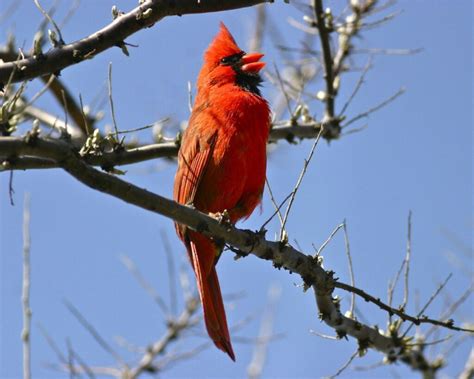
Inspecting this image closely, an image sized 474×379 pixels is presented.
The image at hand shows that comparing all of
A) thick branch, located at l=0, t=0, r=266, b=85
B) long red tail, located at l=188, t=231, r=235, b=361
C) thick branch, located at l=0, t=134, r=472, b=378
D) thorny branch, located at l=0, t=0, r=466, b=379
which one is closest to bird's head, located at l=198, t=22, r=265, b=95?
thorny branch, located at l=0, t=0, r=466, b=379

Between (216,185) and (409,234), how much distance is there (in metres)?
1.03

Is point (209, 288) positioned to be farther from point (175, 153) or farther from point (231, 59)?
point (231, 59)

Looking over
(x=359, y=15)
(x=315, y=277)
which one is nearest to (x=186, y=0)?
(x=315, y=277)

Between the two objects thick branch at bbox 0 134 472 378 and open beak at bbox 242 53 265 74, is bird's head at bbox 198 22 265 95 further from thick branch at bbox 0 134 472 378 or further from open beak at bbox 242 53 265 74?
thick branch at bbox 0 134 472 378

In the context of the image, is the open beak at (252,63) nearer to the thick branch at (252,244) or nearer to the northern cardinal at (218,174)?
the northern cardinal at (218,174)

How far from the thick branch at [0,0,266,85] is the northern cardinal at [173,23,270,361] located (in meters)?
0.86

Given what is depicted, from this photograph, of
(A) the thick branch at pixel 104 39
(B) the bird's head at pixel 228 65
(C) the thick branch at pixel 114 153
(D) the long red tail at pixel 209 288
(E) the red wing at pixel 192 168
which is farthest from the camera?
(B) the bird's head at pixel 228 65

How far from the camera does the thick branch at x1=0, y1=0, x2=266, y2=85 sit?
3160 millimetres

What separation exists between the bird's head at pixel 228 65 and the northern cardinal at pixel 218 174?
362 mm

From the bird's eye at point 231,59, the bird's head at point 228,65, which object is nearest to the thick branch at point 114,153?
the bird's head at point 228,65

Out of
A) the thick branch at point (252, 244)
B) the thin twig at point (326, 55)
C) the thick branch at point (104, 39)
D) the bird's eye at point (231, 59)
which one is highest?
the bird's eye at point (231, 59)

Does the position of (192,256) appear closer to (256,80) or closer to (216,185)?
(216,185)

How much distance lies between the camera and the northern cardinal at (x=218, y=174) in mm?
4008

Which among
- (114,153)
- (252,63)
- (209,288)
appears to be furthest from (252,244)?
(252,63)
